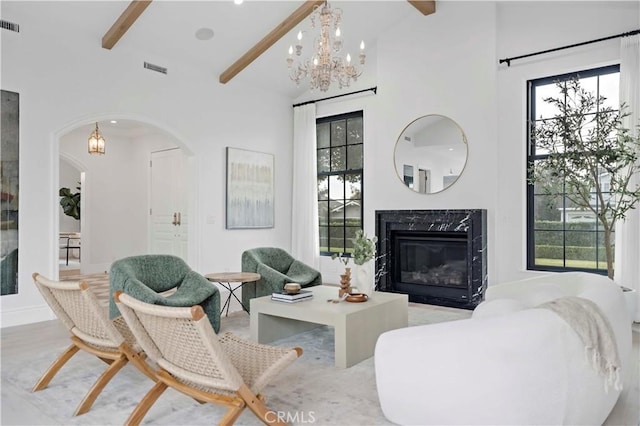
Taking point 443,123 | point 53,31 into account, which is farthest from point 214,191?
point 443,123

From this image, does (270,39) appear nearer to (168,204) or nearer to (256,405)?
(168,204)

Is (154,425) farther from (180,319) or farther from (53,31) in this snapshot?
(53,31)

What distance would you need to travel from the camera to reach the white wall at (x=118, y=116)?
4.88 meters

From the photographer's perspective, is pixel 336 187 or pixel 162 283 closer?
pixel 162 283

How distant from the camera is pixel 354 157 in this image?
24.3ft

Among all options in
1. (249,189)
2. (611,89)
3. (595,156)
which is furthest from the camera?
(249,189)

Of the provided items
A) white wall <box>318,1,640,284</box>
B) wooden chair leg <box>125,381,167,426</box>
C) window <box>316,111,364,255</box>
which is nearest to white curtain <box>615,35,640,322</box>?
white wall <box>318,1,640,284</box>

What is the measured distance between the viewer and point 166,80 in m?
6.17

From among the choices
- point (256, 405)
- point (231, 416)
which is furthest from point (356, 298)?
point (231, 416)

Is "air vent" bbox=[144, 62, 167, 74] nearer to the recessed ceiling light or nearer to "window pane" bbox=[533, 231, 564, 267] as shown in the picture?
the recessed ceiling light

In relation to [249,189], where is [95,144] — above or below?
above

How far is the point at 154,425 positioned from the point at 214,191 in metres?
4.59

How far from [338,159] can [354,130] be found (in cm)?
54

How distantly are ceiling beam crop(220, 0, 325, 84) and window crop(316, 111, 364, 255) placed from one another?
1712mm
